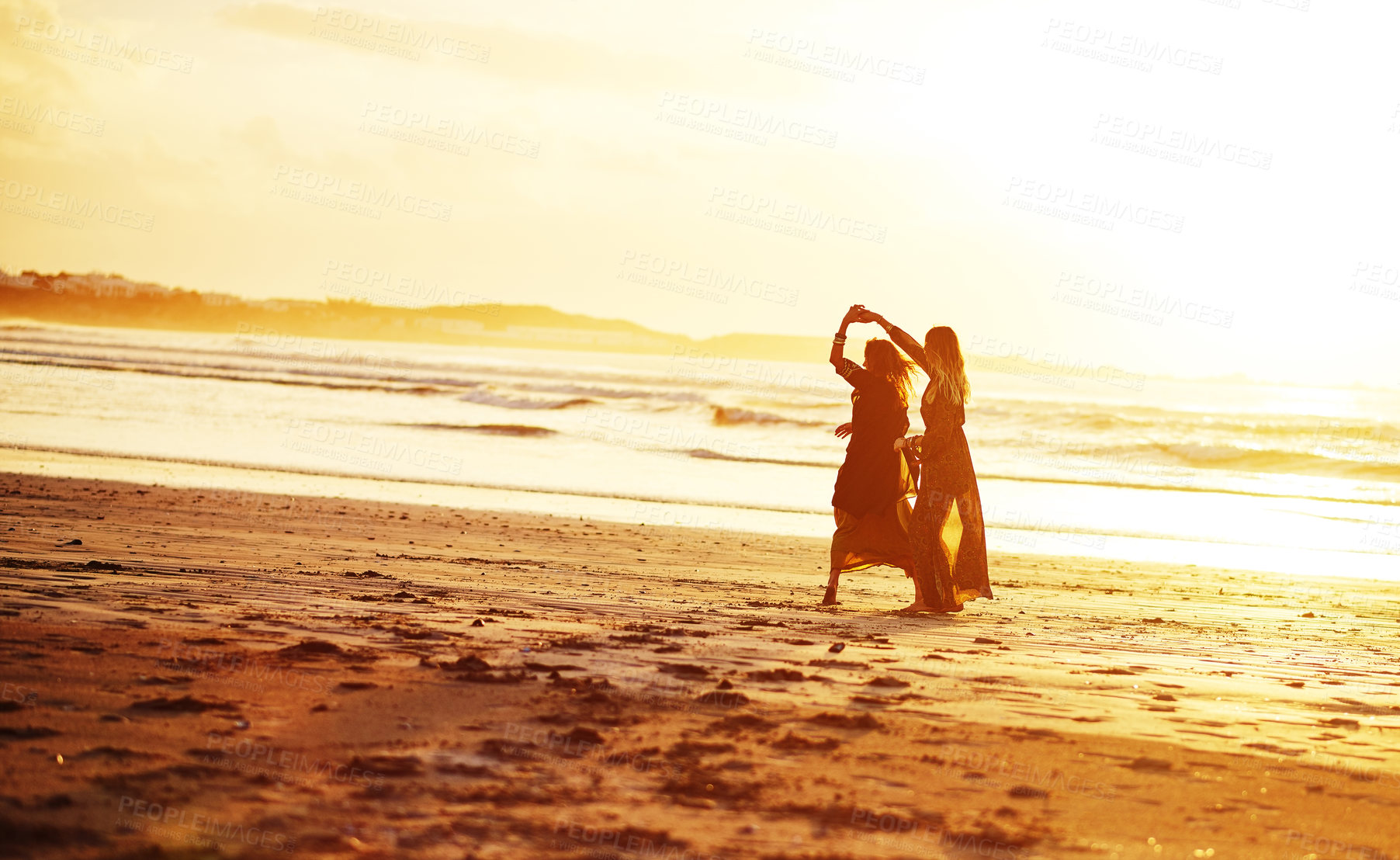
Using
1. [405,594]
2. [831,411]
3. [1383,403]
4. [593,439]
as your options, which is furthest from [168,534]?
[1383,403]

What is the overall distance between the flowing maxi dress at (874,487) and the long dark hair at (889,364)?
1.9 inches

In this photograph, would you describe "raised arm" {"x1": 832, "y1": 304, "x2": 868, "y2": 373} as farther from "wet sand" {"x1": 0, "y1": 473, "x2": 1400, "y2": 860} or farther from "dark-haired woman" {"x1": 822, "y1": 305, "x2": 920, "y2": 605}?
"wet sand" {"x1": 0, "y1": 473, "x2": 1400, "y2": 860}

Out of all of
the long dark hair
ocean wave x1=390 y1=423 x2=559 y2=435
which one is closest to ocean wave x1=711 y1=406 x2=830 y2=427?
ocean wave x1=390 y1=423 x2=559 y2=435

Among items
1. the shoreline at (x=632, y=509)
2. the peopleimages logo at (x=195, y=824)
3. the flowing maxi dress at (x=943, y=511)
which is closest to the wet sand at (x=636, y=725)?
the peopleimages logo at (x=195, y=824)

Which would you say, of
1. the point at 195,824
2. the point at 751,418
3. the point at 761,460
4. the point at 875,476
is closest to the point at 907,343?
the point at 875,476

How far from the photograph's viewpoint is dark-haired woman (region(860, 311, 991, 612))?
782 centimetres

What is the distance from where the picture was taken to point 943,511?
784cm

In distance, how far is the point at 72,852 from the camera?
2.83m

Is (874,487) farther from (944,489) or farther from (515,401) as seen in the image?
(515,401)

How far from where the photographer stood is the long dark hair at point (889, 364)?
8.07 metres

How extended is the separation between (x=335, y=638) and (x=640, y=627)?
5.54ft

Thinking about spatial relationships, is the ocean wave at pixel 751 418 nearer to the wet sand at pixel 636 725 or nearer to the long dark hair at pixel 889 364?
the long dark hair at pixel 889 364

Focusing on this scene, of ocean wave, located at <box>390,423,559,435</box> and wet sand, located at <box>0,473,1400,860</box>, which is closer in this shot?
wet sand, located at <box>0,473,1400,860</box>

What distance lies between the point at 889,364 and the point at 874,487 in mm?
915
